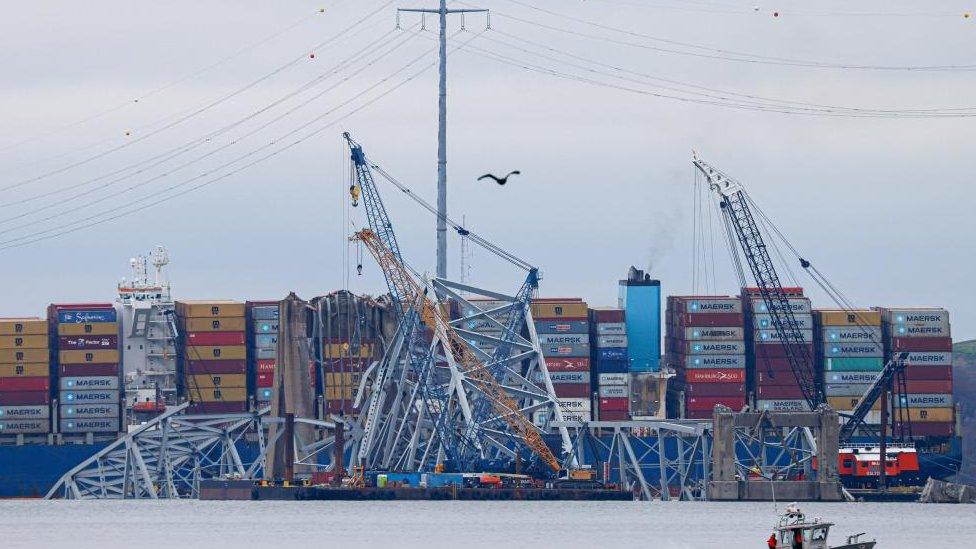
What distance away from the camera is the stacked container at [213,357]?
174 metres

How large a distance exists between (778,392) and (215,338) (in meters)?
37.5

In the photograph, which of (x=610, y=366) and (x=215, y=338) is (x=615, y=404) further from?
(x=215, y=338)

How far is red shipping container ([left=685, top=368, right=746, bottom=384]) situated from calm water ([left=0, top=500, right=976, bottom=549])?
593 inches

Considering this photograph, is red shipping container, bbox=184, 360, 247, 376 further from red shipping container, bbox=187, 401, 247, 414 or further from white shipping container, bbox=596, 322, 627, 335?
white shipping container, bbox=596, 322, 627, 335

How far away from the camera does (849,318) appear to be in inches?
7092

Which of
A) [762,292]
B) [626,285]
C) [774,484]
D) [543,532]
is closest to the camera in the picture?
[543,532]

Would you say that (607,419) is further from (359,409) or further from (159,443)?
(159,443)

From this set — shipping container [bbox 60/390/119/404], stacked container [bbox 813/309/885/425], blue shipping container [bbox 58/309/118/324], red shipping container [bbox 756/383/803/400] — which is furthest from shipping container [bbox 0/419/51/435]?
stacked container [bbox 813/309/885/425]

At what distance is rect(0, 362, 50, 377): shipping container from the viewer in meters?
174

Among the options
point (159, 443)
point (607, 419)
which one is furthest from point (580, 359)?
point (159, 443)

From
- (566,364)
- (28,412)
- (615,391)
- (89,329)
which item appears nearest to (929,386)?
(615,391)

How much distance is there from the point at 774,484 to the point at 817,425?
4.54 meters

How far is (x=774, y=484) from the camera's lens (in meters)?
158

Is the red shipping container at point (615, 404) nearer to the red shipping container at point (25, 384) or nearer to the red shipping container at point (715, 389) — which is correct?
the red shipping container at point (715, 389)
